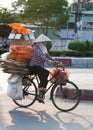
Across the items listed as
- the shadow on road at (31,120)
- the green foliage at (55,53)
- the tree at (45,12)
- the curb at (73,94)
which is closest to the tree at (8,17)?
the tree at (45,12)

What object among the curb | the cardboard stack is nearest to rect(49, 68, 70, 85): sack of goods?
the curb

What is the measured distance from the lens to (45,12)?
144ft

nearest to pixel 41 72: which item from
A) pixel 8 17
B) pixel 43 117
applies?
pixel 43 117

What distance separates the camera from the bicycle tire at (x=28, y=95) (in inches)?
355

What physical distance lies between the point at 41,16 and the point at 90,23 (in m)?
24.9

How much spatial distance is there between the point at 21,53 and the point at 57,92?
104 centimetres

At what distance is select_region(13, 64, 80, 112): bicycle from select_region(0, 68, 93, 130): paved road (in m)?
0.12

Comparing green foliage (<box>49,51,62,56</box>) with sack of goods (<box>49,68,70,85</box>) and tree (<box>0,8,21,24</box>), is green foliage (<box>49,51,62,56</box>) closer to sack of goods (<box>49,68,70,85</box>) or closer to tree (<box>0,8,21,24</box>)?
sack of goods (<box>49,68,70,85</box>)

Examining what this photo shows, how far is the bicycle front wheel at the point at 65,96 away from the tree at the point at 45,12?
34530mm

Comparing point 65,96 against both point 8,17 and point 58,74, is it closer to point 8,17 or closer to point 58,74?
point 58,74

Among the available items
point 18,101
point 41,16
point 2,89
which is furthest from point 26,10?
point 18,101

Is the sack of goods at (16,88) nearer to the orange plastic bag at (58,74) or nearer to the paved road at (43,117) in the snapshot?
the paved road at (43,117)

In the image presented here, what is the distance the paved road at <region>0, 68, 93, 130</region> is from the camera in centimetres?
751

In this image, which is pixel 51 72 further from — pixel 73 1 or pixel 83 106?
pixel 73 1
